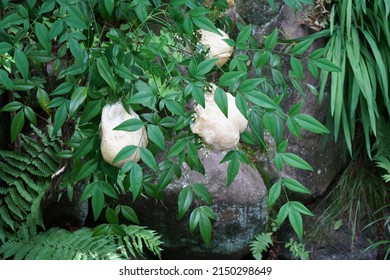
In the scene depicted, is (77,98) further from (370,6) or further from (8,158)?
(370,6)

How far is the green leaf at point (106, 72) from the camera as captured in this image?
1336 millimetres

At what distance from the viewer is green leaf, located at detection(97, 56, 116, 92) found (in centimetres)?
134

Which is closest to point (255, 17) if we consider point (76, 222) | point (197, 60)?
point (76, 222)

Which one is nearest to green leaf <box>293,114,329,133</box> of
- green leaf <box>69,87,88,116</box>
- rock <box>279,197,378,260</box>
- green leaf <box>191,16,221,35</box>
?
green leaf <box>191,16,221,35</box>

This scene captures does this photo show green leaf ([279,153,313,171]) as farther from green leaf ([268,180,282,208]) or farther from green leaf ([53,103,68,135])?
green leaf ([53,103,68,135])

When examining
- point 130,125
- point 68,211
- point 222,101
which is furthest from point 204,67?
point 68,211

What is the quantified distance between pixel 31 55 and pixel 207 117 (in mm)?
559

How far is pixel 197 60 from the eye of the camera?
4.84ft

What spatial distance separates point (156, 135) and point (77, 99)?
22 centimetres

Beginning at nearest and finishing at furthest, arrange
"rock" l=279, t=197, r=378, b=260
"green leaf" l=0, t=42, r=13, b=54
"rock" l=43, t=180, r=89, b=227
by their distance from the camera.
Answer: "green leaf" l=0, t=42, r=13, b=54
"rock" l=43, t=180, r=89, b=227
"rock" l=279, t=197, r=378, b=260

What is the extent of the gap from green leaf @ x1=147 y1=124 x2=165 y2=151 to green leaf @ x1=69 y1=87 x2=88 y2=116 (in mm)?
186

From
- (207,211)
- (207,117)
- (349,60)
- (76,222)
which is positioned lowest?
(76,222)

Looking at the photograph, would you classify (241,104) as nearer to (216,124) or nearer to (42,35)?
(216,124)

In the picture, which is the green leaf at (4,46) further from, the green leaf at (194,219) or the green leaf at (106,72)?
the green leaf at (194,219)
